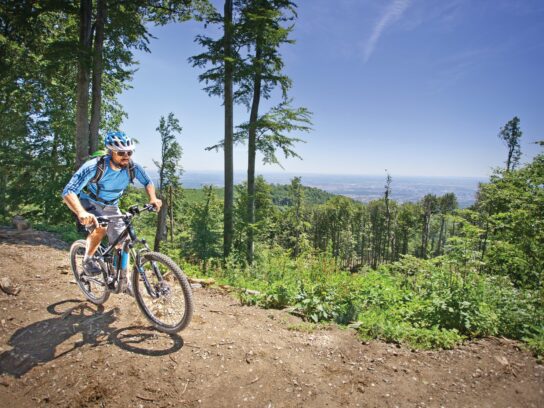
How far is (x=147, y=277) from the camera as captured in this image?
4.14 meters

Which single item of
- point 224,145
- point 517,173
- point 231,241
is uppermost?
point 224,145

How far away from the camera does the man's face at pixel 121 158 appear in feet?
13.4

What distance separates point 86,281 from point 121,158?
2.60 meters

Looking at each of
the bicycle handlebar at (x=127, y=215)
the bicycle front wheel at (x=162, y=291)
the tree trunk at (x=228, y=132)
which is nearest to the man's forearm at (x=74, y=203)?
the bicycle handlebar at (x=127, y=215)

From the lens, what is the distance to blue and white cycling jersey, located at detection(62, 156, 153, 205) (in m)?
3.86

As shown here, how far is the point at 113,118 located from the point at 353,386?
1900cm

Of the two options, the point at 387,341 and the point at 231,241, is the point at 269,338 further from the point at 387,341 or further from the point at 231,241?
the point at 231,241

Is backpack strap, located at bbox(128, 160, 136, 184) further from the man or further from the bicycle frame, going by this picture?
the bicycle frame

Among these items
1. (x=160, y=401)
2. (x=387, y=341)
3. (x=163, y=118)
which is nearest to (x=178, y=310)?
(x=160, y=401)

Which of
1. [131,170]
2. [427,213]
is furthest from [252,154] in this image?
[427,213]

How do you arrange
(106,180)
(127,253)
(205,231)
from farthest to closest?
(205,231), (127,253), (106,180)

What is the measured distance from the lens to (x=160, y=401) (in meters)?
2.98

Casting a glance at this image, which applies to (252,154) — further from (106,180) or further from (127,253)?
(127,253)

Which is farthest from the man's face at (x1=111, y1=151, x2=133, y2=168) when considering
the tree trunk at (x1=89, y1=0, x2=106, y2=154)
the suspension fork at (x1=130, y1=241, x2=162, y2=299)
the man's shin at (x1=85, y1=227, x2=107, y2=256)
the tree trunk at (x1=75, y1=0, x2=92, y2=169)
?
the tree trunk at (x1=89, y1=0, x2=106, y2=154)
